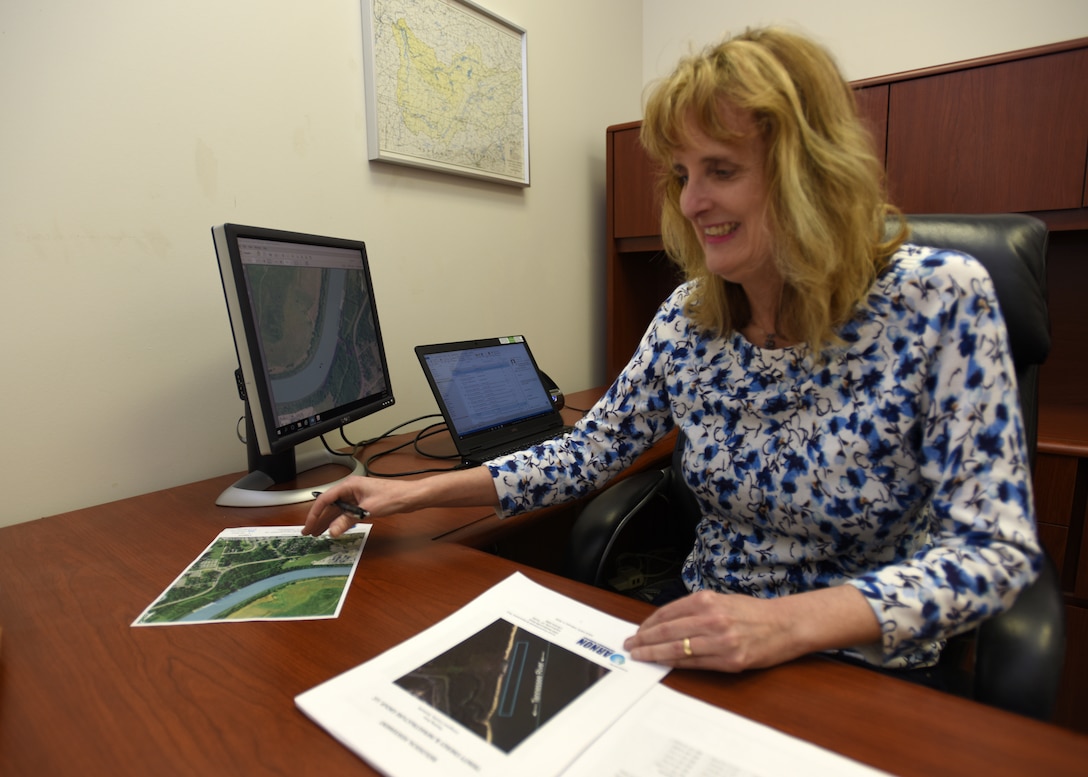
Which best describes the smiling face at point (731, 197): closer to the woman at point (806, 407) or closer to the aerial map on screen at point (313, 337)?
the woman at point (806, 407)

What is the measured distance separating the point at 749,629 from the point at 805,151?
59 cm

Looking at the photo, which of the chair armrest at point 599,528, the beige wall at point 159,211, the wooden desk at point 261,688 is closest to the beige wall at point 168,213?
the beige wall at point 159,211

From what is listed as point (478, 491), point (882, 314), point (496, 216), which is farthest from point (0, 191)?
point (882, 314)

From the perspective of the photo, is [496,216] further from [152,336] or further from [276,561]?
[276,561]

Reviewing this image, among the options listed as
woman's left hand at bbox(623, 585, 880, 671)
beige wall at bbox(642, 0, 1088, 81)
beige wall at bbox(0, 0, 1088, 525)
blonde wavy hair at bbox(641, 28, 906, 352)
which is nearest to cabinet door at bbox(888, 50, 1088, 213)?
beige wall at bbox(642, 0, 1088, 81)

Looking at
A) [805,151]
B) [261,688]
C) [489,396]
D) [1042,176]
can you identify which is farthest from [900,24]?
[261,688]

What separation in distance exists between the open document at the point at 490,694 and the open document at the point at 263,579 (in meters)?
0.15

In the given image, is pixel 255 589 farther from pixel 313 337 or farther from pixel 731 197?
pixel 731 197

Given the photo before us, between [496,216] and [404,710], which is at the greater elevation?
[496,216]

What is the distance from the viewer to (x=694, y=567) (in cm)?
104

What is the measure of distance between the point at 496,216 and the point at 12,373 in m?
1.25

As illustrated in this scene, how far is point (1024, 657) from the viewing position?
67 centimetres

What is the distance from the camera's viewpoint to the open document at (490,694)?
1.59ft

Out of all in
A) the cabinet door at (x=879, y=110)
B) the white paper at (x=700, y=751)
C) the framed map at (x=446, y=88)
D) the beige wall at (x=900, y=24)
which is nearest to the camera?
the white paper at (x=700, y=751)
